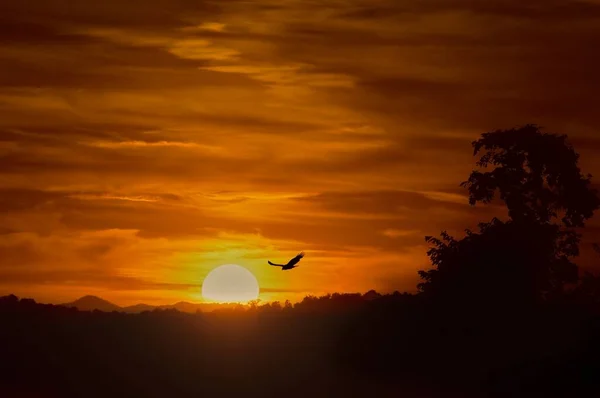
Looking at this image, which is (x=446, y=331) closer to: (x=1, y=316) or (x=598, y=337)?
(x=598, y=337)

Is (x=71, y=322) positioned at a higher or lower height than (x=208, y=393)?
higher

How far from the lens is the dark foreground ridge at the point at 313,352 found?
49875 mm

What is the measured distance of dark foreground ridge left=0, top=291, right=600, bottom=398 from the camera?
1964 inches

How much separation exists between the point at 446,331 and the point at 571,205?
12.3m

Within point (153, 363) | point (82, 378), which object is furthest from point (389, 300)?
point (82, 378)

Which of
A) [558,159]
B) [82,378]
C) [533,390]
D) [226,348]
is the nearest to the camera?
[533,390]

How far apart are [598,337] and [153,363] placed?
21865mm

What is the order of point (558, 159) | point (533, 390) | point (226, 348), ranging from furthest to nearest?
1. point (558, 159)
2. point (226, 348)
3. point (533, 390)

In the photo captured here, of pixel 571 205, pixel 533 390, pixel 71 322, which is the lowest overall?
pixel 533 390

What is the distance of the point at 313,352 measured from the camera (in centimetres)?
5453

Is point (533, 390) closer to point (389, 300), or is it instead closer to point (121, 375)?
point (389, 300)

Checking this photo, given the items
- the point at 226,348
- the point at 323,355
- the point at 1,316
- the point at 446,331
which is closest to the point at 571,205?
the point at 446,331

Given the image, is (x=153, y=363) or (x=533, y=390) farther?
(x=153, y=363)

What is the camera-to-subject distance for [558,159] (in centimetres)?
5997
